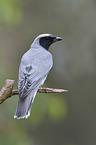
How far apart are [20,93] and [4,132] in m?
2.21

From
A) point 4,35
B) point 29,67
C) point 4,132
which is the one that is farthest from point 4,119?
point 4,35

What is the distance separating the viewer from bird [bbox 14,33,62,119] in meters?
4.16

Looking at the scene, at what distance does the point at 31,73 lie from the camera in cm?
448

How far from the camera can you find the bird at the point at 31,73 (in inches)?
164

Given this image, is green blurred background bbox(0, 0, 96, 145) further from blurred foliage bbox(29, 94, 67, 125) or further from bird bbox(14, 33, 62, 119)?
bird bbox(14, 33, 62, 119)

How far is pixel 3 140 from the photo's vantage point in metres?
6.04
